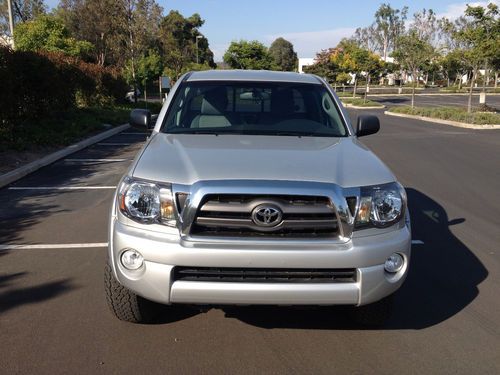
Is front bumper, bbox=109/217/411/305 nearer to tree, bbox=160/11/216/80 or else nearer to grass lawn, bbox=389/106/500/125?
grass lawn, bbox=389/106/500/125

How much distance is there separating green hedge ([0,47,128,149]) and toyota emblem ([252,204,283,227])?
9.16 meters

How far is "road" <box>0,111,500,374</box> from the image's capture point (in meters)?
3.29

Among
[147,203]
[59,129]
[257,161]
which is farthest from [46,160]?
[257,161]

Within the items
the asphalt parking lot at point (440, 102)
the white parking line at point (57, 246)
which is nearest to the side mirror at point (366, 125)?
the white parking line at point (57, 246)

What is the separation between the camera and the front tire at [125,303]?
3.51 meters

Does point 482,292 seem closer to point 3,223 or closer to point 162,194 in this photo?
point 162,194

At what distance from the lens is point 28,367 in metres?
3.19

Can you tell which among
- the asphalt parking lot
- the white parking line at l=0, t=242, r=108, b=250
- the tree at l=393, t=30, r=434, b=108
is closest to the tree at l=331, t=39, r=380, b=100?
the asphalt parking lot

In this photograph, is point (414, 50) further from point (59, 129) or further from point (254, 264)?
point (254, 264)

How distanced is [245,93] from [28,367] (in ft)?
9.49

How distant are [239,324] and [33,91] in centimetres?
1195

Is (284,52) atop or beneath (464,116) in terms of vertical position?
atop

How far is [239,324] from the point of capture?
381 cm

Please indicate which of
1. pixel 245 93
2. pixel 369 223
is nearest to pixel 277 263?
pixel 369 223
